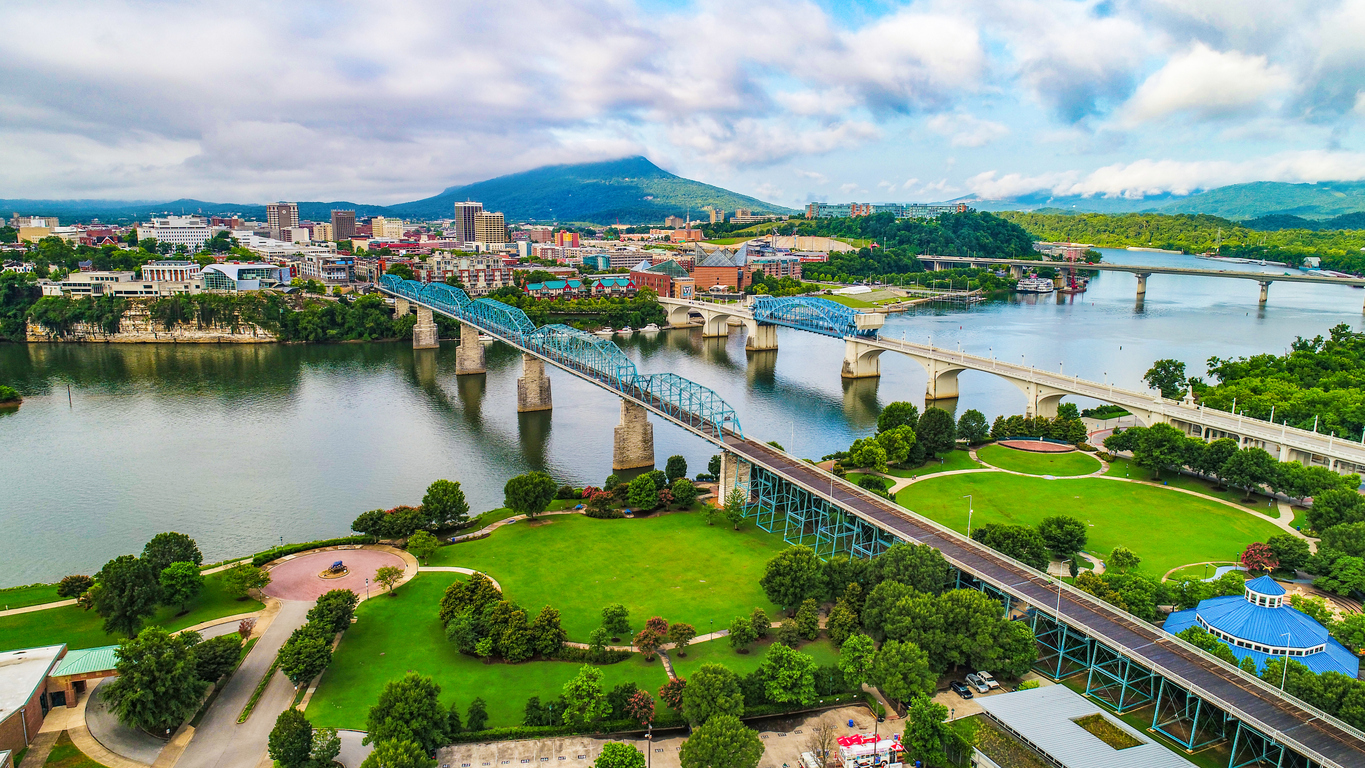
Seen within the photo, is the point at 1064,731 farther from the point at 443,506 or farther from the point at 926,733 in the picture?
the point at 443,506

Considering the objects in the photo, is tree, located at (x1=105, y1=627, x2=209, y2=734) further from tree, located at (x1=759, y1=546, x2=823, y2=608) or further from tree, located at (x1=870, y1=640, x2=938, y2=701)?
tree, located at (x1=870, y1=640, x2=938, y2=701)

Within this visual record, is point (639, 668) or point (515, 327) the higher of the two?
point (515, 327)

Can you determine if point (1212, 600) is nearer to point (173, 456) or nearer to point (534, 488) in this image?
point (534, 488)

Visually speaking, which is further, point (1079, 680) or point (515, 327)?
point (515, 327)

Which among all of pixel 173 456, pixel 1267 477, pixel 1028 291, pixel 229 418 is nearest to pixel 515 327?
pixel 229 418

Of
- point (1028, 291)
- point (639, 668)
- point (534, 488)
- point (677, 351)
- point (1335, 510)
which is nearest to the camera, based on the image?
point (639, 668)

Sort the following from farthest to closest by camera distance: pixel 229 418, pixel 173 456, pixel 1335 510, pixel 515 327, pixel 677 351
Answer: pixel 677 351 < pixel 515 327 < pixel 229 418 < pixel 173 456 < pixel 1335 510

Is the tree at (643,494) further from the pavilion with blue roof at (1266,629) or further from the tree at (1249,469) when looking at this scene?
the tree at (1249,469)
